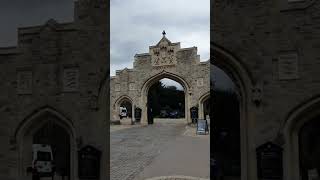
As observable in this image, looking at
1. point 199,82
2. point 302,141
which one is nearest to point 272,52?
point 302,141

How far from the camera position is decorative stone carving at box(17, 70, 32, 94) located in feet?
15.8

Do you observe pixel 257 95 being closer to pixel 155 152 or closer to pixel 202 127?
pixel 202 127

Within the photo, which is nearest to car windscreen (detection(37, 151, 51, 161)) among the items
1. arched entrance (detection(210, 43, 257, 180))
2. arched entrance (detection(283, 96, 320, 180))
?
arched entrance (detection(210, 43, 257, 180))

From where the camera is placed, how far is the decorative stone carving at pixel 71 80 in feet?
15.3

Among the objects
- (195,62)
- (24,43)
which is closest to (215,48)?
(195,62)

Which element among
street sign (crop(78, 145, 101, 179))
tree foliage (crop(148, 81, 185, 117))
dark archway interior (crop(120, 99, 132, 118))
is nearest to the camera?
street sign (crop(78, 145, 101, 179))

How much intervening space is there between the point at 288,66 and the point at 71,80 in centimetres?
244

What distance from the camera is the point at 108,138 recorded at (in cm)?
464

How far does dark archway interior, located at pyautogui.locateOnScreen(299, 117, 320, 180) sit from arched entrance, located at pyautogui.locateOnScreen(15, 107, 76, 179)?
2550 mm

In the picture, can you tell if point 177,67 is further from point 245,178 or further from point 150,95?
point 245,178

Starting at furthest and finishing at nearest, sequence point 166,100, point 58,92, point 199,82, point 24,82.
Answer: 1. point 166,100
2. point 199,82
3. point 24,82
4. point 58,92

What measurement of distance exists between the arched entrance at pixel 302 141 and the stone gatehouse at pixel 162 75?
1.29m

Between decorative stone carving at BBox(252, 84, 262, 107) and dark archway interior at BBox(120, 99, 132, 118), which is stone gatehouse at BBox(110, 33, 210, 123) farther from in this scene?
decorative stone carving at BBox(252, 84, 262, 107)

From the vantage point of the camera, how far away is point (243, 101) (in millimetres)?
4293
